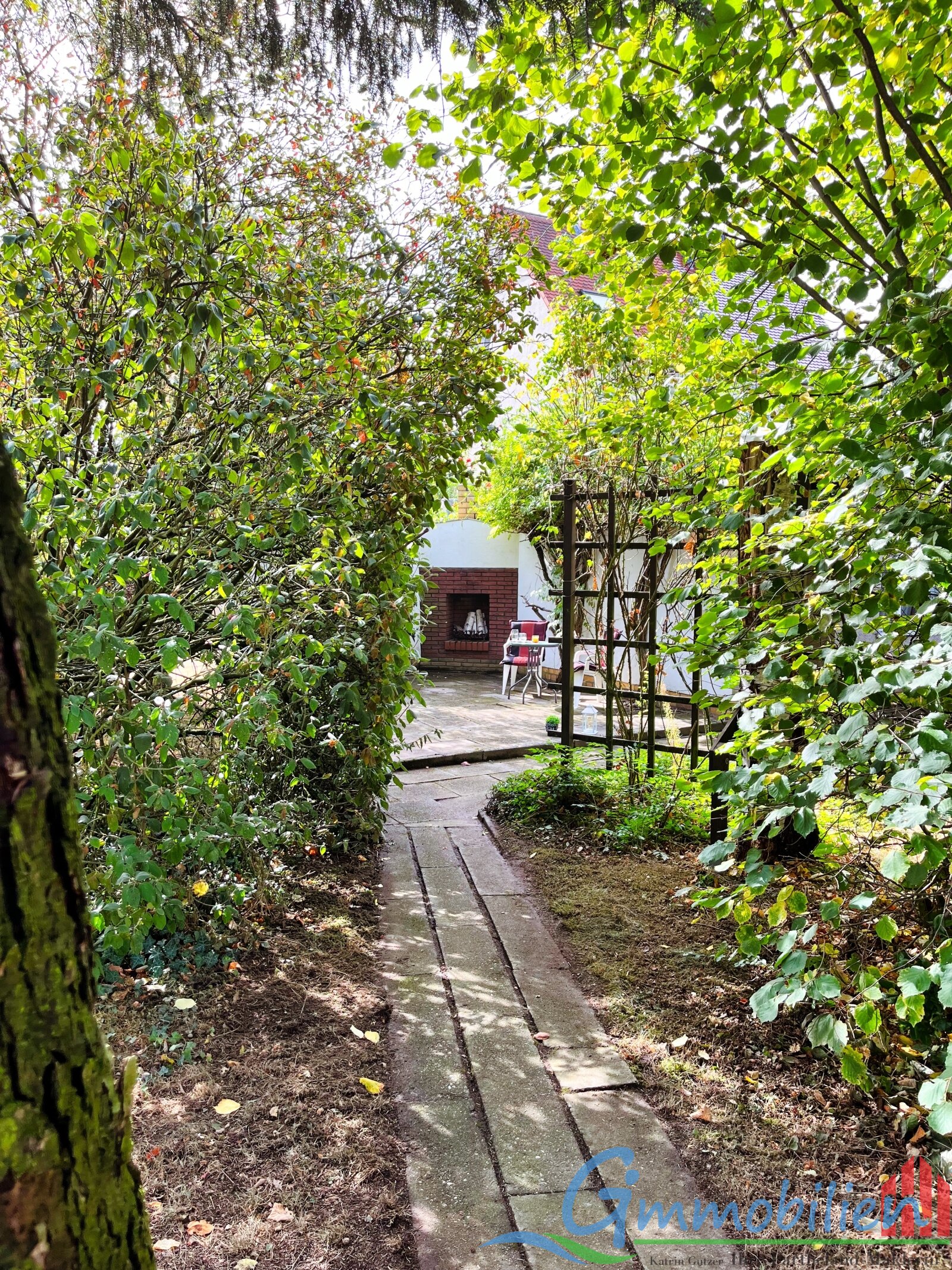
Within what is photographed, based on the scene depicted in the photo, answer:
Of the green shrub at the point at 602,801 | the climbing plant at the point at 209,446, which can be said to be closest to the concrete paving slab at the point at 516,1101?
the climbing plant at the point at 209,446

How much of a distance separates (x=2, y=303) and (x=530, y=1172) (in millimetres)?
2911

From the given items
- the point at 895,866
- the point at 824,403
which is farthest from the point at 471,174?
the point at 895,866

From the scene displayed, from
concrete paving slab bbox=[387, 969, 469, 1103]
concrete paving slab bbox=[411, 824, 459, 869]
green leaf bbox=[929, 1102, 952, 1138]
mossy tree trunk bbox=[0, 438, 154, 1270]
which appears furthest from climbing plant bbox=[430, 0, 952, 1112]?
concrete paving slab bbox=[411, 824, 459, 869]

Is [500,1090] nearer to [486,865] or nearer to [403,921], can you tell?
[403,921]

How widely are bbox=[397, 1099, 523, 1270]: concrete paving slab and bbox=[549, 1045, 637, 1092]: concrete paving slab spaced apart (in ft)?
1.10

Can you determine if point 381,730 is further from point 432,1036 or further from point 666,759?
point 666,759

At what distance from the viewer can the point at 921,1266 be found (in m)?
1.74

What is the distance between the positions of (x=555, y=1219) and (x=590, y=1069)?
64 centimetres

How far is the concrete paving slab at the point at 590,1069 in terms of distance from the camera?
242 cm

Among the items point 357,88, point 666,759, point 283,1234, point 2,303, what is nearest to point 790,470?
point 357,88

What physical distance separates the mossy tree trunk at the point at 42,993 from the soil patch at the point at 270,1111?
1.27 metres

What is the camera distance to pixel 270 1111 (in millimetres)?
2213

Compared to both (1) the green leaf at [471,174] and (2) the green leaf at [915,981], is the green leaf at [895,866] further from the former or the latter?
(1) the green leaf at [471,174]

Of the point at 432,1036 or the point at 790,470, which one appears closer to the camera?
the point at 790,470
